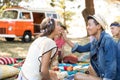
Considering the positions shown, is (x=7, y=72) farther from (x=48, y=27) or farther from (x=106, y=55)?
(x=106, y=55)

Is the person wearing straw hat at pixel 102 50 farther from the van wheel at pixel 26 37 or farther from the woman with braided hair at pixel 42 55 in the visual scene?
the van wheel at pixel 26 37

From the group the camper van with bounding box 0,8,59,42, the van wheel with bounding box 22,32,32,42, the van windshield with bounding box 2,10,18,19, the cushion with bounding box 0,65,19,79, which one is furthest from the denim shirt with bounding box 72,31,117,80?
the van windshield with bounding box 2,10,18,19

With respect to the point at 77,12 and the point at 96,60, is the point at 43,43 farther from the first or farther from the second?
the point at 77,12

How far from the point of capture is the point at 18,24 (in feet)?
50.7

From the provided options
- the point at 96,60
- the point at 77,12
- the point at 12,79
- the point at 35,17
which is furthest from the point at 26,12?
the point at 96,60

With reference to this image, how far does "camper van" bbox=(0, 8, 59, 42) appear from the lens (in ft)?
50.2

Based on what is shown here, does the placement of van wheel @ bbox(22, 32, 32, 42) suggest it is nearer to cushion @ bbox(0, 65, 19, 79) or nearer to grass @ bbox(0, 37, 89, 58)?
grass @ bbox(0, 37, 89, 58)

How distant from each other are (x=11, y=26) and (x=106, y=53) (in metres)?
11.9

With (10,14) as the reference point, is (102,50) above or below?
above

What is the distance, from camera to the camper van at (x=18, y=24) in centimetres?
1529

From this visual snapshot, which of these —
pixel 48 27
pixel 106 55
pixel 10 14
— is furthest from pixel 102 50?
pixel 10 14

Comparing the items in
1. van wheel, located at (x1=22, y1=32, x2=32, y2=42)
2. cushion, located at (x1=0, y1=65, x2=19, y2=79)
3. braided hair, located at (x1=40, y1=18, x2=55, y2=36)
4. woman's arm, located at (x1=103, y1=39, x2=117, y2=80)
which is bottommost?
van wheel, located at (x1=22, y1=32, x2=32, y2=42)

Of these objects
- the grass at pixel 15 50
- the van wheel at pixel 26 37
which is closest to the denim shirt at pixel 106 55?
the grass at pixel 15 50

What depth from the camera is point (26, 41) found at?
15773 mm
